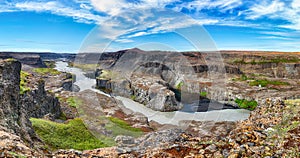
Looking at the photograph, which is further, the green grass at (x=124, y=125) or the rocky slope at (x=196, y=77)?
the rocky slope at (x=196, y=77)

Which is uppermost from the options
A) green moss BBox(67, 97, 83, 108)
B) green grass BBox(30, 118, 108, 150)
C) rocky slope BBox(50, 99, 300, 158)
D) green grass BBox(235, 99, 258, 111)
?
rocky slope BBox(50, 99, 300, 158)

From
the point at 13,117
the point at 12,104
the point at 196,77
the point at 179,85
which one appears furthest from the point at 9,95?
the point at 196,77

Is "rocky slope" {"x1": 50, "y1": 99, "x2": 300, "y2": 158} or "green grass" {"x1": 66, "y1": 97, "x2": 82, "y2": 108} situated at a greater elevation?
"rocky slope" {"x1": 50, "y1": 99, "x2": 300, "y2": 158}

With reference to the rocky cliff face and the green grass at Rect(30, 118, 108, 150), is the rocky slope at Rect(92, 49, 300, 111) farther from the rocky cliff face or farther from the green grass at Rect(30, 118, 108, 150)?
the rocky cliff face

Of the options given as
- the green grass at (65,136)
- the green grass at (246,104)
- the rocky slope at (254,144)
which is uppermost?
the rocky slope at (254,144)

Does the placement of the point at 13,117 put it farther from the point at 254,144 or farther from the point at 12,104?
the point at 254,144

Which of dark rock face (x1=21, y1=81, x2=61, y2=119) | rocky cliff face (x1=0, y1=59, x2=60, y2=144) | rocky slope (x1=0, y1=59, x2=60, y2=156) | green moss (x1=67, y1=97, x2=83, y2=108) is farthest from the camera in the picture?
green moss (x1=67, y1=97, x2=83, y2=108)

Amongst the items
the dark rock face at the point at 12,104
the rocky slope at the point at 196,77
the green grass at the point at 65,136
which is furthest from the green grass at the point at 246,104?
the dark rock face at the point at 12,104

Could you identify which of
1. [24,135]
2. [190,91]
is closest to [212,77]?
[190,91]

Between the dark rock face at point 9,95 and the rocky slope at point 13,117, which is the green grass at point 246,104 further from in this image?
the dark rock face at point 9,95

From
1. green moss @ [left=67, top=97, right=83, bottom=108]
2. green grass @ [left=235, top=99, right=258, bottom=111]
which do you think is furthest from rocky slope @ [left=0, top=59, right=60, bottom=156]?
green grass @ [left=235, top=99, right=258, bottom=111]
